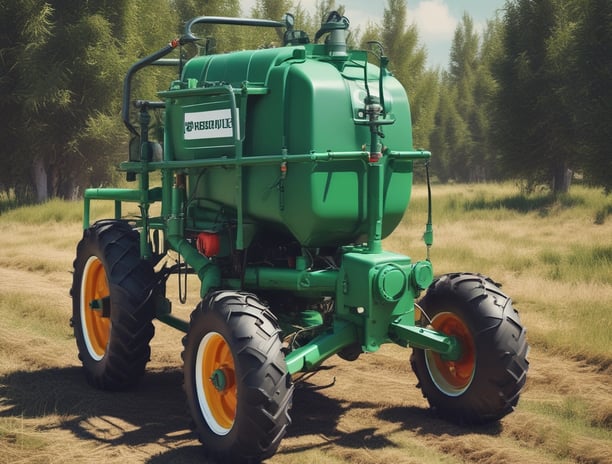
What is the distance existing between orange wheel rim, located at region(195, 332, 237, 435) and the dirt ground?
0.26 m

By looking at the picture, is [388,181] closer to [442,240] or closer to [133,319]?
[133,319]

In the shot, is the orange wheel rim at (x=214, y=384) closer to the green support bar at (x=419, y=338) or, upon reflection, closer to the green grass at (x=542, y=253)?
the green support bar at (x=419, y=338)

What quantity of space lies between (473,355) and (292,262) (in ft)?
4.99

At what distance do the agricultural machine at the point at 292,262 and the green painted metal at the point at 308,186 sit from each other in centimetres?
1

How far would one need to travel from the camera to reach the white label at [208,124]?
6.33 meters

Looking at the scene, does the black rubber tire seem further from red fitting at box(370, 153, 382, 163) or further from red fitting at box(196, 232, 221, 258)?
red fitting at box(370, 153, 382, 163)

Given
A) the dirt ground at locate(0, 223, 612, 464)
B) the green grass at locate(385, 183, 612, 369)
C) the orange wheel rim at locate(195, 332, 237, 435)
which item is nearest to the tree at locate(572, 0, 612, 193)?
the green grass at locate(385, 183, 612, 369)

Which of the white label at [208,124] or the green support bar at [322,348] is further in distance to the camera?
the white label at [208,124]

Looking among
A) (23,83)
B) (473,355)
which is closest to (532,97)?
(23,83)

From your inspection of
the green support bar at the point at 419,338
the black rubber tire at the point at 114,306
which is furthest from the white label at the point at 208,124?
the green support bar at the point at 419,338

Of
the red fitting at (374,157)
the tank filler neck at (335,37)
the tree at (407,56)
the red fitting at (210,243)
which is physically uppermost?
the tree at (407,56)

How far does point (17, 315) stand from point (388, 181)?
5.88 metres

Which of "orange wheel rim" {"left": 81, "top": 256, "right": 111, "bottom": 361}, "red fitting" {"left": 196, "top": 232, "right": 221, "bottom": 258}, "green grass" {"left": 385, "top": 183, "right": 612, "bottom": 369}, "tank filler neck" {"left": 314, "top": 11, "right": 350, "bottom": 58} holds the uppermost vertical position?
"tank filler neck" {"left": 314, "top": 11, "right": 350, "bottom": 58}

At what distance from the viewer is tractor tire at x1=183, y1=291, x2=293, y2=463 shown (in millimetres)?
5133
